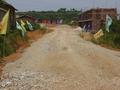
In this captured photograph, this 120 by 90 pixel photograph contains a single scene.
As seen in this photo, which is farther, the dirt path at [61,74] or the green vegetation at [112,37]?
the green vegetation at [112,37]

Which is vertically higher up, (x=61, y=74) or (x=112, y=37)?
(x=61, y=74)

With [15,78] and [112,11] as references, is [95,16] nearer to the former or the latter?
[112,11]

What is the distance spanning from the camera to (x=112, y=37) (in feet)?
150

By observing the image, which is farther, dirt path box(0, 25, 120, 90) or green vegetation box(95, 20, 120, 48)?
green vegetation box(95, 20, 120, 48)

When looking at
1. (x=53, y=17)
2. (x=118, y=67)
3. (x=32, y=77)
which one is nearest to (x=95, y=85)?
(x=32, y=77)

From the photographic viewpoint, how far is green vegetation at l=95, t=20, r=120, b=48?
43438mm

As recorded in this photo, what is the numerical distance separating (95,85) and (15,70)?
19.4 feet

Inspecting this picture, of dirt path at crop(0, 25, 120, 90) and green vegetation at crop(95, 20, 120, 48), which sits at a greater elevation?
dirt path at crop(0, 25, 120, 90)

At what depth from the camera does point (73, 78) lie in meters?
17.9

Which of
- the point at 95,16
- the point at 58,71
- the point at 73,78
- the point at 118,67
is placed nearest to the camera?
the point at 73,78

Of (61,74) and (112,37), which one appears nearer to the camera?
(61,74)

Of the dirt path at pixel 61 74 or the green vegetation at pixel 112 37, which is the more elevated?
the dirt path at pixel 61 74

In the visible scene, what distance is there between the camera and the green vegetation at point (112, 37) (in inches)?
1710

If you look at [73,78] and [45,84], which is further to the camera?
[73,78]
